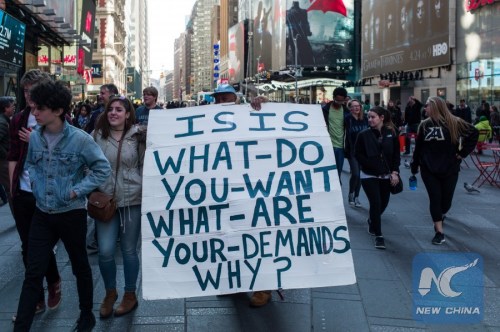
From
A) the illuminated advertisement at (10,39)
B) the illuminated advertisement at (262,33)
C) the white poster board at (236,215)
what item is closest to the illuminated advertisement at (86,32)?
the illuminated advertisement at (10,39)

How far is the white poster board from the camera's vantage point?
4.09 m

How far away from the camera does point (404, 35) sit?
43562 mm

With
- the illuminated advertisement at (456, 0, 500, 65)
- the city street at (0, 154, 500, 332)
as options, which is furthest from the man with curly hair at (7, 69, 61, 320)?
the illuminated advertisement at (456, 0, 500, 65)

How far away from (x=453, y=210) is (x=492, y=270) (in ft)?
11.1

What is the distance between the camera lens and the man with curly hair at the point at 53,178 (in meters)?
3.83

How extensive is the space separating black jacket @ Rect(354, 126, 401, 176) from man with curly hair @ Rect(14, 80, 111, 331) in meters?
3.61

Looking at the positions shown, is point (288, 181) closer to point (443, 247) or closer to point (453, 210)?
point (443, 247)

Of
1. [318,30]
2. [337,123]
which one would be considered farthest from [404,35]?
[337,123]

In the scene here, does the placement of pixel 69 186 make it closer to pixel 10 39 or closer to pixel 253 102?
pixel 253 102

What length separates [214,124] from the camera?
4.37 meters

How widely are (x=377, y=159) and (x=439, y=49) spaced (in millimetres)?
32889

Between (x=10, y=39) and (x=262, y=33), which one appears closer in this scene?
(x=10, y=39)

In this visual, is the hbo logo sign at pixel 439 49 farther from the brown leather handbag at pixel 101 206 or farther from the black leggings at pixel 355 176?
the brown leather handbag at pixel 101 206

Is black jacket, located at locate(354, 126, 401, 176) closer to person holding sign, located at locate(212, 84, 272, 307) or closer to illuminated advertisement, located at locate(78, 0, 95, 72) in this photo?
person holding sign, located at locate(212, 84, 272, 307)
